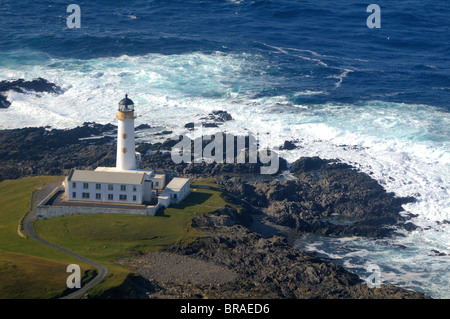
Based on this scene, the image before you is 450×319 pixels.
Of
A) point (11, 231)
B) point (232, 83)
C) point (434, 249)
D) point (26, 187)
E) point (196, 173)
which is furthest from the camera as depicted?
point (232, 83)

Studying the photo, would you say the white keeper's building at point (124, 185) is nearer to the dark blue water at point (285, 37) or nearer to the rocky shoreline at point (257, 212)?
the rocky shoreline at point (257, 212)

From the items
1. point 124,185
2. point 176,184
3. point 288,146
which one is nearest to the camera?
point 124,185

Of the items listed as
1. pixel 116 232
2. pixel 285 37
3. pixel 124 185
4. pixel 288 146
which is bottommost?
pixel 116 232

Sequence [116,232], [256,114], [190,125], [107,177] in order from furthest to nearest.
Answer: [256,114] → [190,125] → [107,177] → [116,232]

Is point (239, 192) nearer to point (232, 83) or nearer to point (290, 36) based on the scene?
point (232, 83)

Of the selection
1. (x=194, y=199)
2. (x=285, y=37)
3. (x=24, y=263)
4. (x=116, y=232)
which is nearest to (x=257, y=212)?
(x=194, y=199)

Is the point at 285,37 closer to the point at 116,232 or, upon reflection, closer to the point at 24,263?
the point at 116,232

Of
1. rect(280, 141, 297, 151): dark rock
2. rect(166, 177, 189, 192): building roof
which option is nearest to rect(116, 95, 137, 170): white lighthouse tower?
rect(166, 177, 189, 192): building roof

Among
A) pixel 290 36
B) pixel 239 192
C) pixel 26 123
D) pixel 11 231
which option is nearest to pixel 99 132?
pixel 26 123
